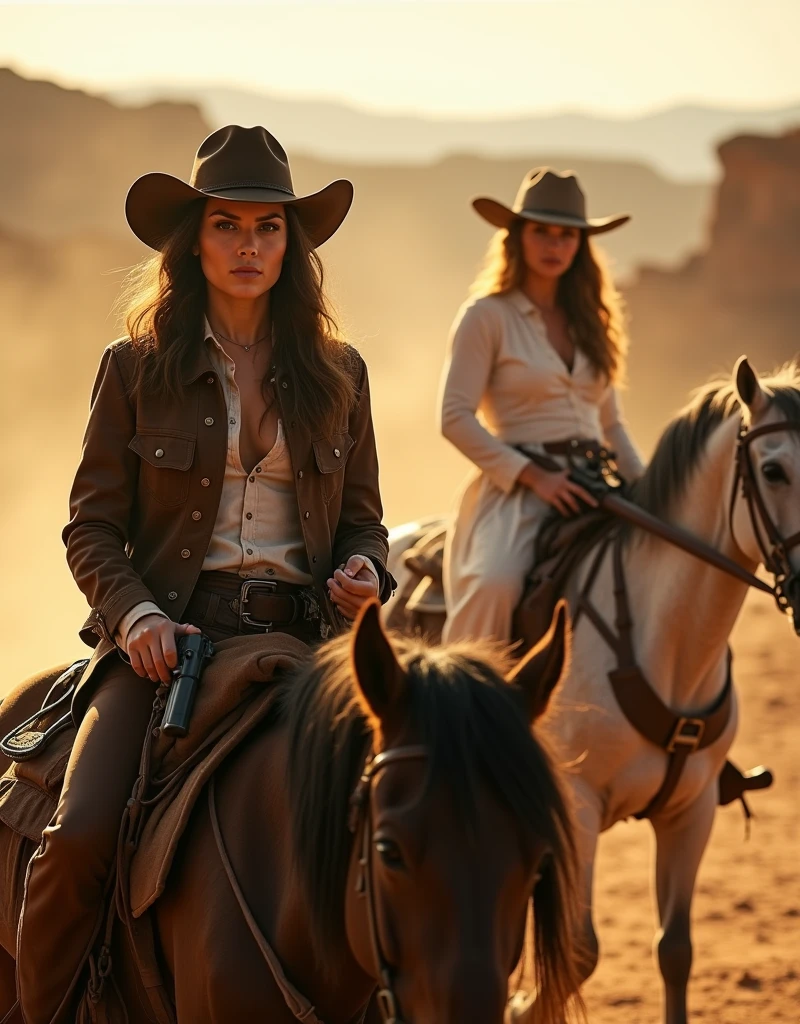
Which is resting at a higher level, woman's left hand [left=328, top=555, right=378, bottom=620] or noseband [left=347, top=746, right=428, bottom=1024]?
woman's left hand [left=328, top=555, right=378, bottom=620]

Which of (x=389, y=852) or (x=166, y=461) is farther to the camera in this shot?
(x=166, y=461)

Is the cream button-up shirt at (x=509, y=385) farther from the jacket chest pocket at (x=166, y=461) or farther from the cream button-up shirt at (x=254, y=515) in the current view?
the jacket chest pocket at (x=166, y=461)

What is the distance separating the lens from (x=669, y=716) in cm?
541

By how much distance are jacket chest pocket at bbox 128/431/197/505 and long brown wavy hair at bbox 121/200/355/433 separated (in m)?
0.11

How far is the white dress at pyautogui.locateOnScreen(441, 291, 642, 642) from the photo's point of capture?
6.10 meters

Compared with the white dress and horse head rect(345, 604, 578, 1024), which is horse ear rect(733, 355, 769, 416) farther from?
horse head rect(345, 604, 578, 1024)

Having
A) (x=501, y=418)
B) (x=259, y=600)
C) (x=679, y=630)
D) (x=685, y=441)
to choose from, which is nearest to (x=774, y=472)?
(x=685, y=441)

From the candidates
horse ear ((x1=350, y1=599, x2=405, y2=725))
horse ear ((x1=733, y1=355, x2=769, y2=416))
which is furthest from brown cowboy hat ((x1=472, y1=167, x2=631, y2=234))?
horse ear ((x1=350, y1=599, x2=405, y2=725))

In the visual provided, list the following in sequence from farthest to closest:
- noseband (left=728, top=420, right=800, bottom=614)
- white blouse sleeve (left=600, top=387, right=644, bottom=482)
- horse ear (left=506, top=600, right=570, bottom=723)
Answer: white blouse sleeve (left=600, top=387, right=644, bottom=482), noseband (left=728, top=420, right=800, bottom=614), horse ear (left=506, top=600, right=570, bottom=723)

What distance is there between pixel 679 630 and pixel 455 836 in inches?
131

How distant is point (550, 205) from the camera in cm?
655

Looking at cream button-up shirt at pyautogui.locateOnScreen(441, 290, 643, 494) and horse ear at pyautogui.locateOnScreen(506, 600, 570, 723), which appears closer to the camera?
horse ear at pyautogui.locateOnScreen(506, 600, 570, 723)

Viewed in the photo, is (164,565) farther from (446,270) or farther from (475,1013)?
(446,270)

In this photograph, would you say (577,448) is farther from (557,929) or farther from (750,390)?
(557,929)
